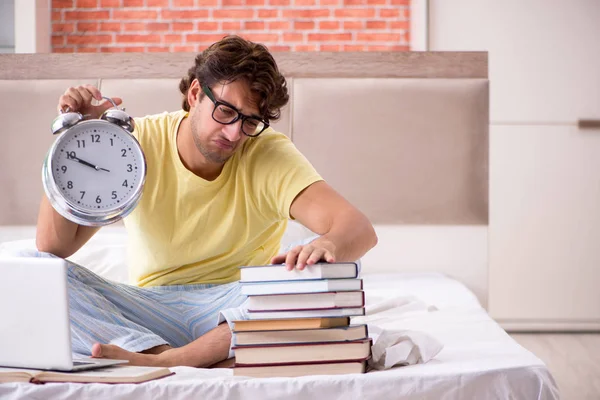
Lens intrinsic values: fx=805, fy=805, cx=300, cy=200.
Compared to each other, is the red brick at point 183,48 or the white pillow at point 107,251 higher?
the red brick at point 183,48

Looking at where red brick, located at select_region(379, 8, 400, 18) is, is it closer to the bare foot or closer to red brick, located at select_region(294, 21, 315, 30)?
red brick, located at select_region(294, 21, 315, 30)

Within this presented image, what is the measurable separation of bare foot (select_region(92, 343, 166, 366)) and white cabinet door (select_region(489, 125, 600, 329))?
2.63 meters

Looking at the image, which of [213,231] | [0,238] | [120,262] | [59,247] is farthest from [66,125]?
[0,238]

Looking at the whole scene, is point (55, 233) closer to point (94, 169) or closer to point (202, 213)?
point (94, 169)

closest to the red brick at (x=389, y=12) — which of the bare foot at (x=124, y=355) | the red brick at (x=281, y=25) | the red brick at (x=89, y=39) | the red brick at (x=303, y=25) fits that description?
the red brick at (x=303, y=25)

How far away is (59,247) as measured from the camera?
1773 millimetres

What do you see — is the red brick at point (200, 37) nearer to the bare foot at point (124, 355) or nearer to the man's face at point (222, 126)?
the man's face at point (222, 126)

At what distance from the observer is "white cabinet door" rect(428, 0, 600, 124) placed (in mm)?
3861

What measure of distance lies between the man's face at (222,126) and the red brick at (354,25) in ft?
8.23

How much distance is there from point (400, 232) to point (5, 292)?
2.02m

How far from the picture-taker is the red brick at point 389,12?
4.23m

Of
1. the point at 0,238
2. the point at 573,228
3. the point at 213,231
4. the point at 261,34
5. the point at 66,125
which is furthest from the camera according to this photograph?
the point at 261,34

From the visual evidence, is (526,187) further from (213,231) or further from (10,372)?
(10,372)

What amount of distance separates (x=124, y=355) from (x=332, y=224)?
1.62 feet
